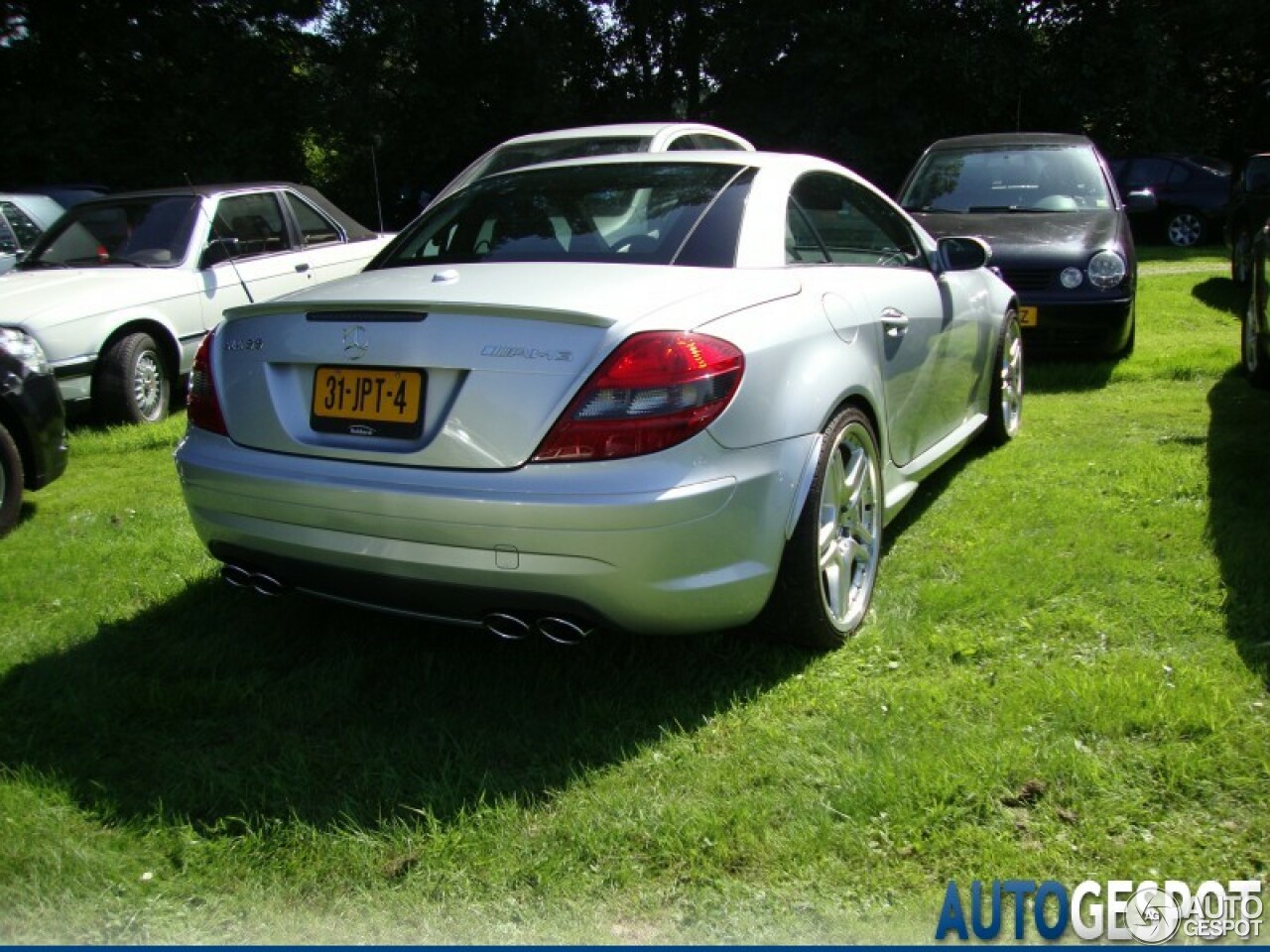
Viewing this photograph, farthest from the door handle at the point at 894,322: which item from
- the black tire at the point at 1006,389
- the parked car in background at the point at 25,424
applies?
the parked car in background at the point at 25,424

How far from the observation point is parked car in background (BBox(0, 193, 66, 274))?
9164 millimetres

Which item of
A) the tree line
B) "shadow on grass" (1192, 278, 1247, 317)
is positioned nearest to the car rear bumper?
"shadow on grass" (1192, 278, 1247, 317)

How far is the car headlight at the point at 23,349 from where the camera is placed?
508cm

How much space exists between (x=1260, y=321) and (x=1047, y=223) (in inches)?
87.0

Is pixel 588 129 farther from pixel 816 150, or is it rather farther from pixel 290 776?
pixel 816 150

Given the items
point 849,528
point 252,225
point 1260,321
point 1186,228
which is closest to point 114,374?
point 252,225

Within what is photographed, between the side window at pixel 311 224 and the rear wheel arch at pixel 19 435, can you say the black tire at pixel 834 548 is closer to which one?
the rear wheel arch at pixel 19 435

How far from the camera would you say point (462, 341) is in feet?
9.34

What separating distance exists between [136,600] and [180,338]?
391cm

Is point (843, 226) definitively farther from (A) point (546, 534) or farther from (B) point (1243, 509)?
(A) point (546, 534)

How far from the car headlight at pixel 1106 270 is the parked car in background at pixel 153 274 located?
16.1 feet

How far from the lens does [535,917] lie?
2242mm

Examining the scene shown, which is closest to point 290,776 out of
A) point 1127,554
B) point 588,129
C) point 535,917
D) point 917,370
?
point 535,917

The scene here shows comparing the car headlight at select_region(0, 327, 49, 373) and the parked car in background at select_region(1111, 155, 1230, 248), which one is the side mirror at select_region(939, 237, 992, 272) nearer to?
the car headlight at select_region(0, 327, 49, 373)
